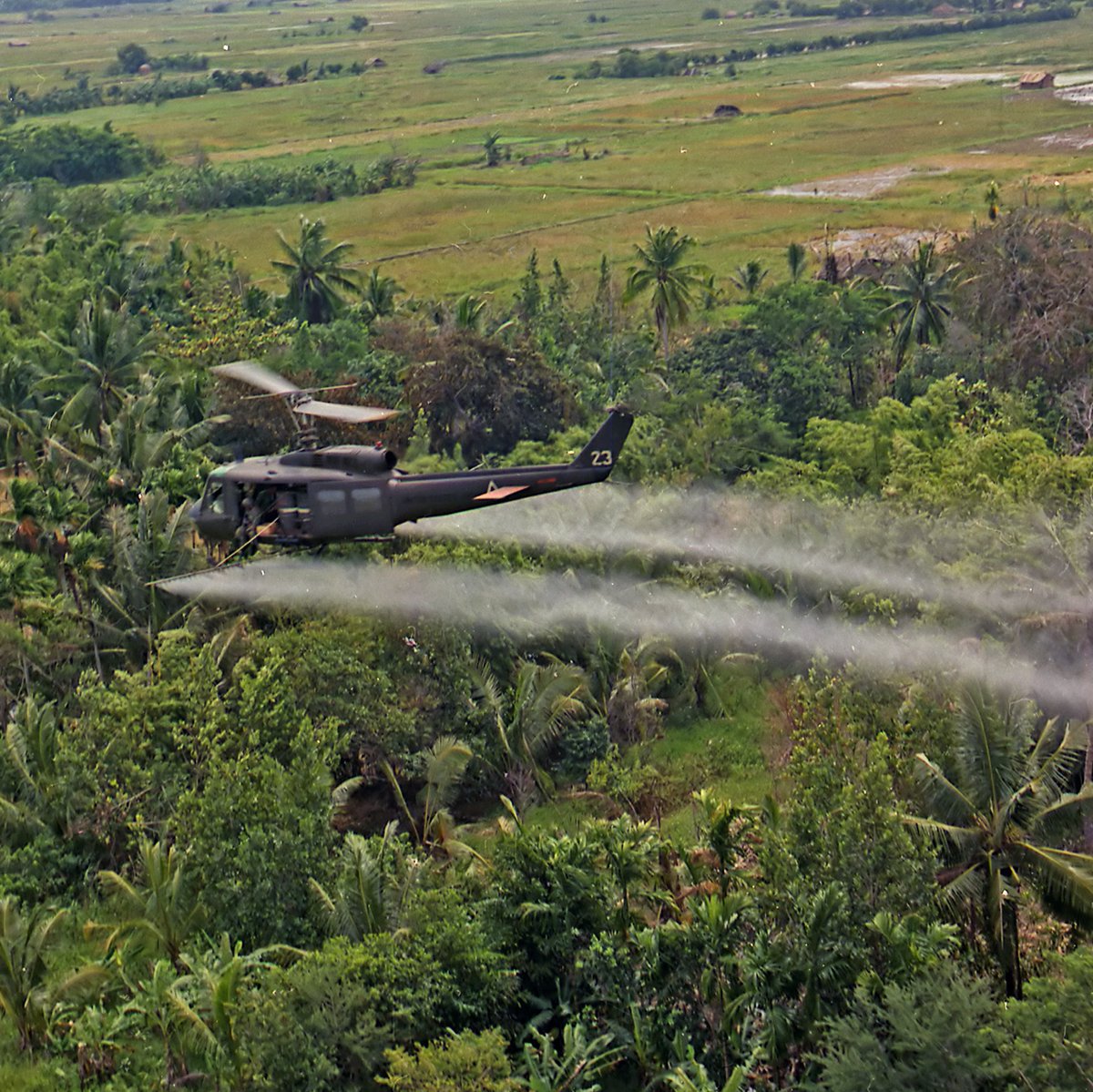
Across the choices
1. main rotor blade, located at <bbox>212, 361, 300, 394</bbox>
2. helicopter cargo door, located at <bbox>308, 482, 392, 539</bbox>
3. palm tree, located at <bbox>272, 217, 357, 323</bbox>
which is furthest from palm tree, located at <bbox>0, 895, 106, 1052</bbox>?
palm tree, located at <bbox>272, 217, 357, 323</bbox>

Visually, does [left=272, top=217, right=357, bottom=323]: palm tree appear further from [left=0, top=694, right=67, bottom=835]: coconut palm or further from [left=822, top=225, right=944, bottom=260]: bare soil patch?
[left=0, top=694, right=67, bottom=835]: coconut palm

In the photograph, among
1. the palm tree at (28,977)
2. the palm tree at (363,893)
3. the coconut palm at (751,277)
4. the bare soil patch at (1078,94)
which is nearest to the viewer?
the palm tree at (28,977)

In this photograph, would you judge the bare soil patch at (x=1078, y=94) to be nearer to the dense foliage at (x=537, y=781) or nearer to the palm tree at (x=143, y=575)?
the dense foliage at (x=537, y=781)

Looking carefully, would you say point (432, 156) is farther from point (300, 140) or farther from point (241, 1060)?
point (241, 1060)

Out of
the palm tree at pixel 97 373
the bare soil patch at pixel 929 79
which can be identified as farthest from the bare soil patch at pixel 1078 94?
the palm tree at pixel 97 373

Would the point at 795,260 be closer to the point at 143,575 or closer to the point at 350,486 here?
the point at 143,575

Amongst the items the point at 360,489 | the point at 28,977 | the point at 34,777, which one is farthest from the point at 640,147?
the point at 28,977
